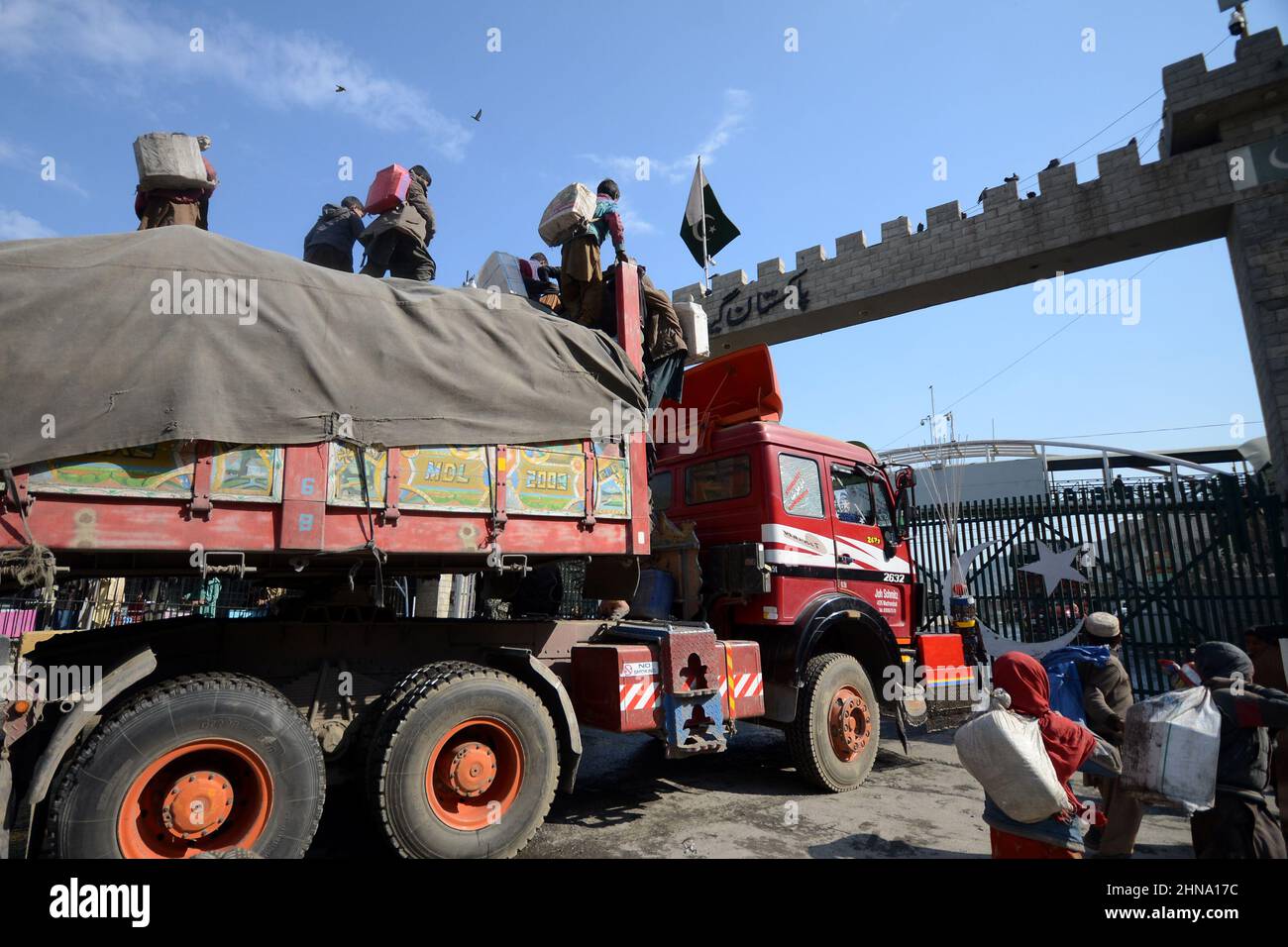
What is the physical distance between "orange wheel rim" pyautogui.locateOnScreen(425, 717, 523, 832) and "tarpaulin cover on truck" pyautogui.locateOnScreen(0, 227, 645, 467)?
1713 millimetres

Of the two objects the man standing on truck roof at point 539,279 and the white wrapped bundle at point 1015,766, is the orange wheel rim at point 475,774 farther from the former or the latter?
the man standing on truck roof at point 539,279

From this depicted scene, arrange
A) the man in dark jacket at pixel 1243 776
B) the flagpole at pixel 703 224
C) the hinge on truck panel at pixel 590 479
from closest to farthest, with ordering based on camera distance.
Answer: the man in dark jacket at pixel 1243 776, the hinge on truck panel at pixel 590 479, the flagpole at pixel 703 224

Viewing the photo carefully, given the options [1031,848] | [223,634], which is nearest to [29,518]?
[223,634]

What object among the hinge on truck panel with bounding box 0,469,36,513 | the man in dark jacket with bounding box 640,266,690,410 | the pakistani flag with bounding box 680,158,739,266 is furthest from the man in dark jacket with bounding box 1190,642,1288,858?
the pakistani flag with bounding box 680,158,739,266

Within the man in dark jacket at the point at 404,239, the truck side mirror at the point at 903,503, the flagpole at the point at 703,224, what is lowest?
the truck side mirror at the point at 903,503

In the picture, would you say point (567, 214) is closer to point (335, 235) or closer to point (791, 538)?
point (335, 235)

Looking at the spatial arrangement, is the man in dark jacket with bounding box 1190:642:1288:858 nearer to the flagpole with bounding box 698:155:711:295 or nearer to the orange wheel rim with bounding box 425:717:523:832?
the orange wheel rim with bounding box 425:717:523:832

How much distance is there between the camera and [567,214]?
504 centimetres

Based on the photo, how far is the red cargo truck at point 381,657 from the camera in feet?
10.1

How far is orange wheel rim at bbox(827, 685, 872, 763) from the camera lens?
5859 millimetres

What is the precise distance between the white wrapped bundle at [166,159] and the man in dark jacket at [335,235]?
206 centimetres

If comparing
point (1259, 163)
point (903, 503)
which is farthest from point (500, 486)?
point (1259, 163)

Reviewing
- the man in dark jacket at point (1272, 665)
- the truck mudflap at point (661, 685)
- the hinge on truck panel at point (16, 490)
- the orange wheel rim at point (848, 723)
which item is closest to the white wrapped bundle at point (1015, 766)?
the man in dark jacket at point (1272, 665)

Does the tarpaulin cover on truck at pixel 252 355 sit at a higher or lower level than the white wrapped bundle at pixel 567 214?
lower
